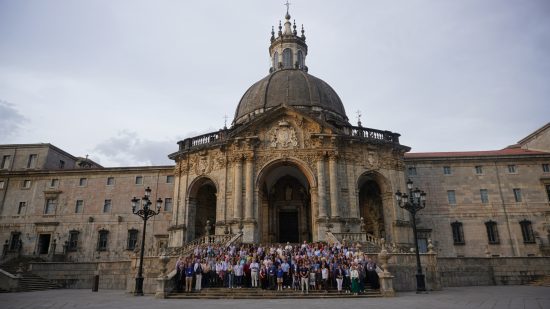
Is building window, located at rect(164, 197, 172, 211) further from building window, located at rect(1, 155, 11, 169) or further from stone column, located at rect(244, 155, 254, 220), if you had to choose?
building window, located at rect(1, 155, 11, 169)

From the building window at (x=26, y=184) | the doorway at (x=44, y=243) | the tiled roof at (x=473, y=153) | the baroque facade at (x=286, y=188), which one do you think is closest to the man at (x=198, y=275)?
the baroque facade at (x=286, y=188)

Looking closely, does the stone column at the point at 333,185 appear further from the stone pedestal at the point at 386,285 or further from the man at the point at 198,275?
the man at the point at 198,275

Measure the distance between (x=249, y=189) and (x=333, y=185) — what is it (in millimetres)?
6338

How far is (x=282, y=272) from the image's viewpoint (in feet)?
55.8

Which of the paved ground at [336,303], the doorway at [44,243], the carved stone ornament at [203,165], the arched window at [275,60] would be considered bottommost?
the paved ground at [336,303]

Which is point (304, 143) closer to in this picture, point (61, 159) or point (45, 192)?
point (45, 192)

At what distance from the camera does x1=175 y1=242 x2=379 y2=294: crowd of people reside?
54.7ft

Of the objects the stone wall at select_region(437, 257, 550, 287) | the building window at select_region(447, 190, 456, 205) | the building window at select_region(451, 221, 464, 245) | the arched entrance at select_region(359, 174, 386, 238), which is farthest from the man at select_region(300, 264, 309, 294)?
the building window at select_region(447, 190, 456, 205)

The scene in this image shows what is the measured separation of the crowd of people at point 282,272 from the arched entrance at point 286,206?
13728 millimetres

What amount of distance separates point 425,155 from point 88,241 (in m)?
35.5

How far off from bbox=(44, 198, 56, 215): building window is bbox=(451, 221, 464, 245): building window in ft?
132

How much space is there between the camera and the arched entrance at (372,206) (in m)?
31.6

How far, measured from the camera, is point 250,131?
30.2 meters

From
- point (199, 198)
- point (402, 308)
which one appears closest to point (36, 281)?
point (199, 198)
